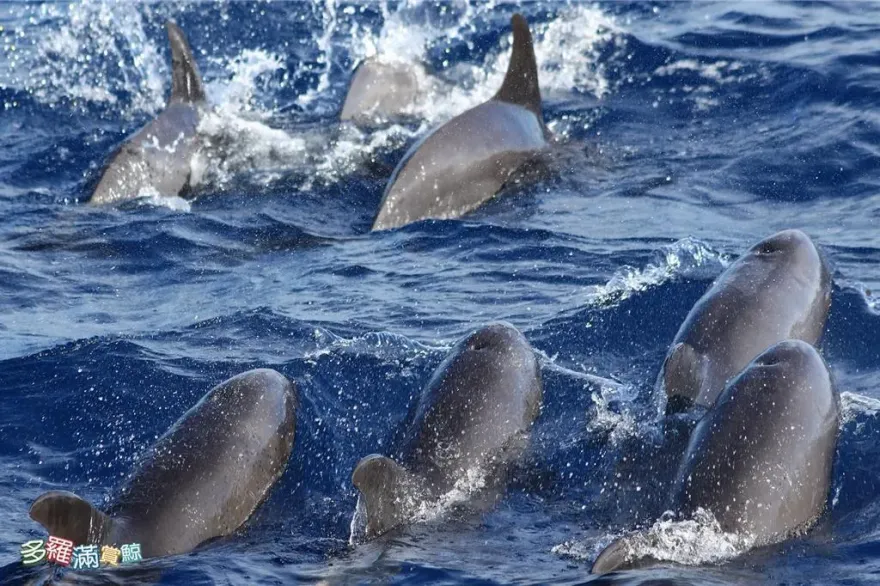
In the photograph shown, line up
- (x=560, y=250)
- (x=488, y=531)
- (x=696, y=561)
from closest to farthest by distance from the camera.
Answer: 1. (x=696, y=561)
2. (x=488, y=531)
3. (x=560, y=250)

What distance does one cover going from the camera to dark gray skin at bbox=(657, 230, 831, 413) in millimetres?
9688

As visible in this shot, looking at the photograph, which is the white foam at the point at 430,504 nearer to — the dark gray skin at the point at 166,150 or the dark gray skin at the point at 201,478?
the dark gray skin at the point at 201,478

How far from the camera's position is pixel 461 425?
366 inches

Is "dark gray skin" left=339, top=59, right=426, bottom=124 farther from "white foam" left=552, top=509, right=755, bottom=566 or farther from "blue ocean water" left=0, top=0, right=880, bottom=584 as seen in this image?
A: "white foam" left=552, top=509, right=755, bottom=566

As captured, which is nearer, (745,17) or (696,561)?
(696,561)

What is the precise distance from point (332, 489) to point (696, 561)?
2705 millimetres

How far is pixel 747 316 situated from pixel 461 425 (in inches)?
94.7

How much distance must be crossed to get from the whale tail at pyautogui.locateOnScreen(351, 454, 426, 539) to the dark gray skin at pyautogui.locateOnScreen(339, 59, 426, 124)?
376 inches

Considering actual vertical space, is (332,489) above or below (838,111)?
below

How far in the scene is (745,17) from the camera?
20484 mm

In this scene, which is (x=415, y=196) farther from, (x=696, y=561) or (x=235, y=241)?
(x=696, y=561)

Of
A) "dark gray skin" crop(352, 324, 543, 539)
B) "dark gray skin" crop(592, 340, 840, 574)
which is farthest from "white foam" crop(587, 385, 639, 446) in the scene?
"dark gray skin" crop(592, 340, 840, 574)

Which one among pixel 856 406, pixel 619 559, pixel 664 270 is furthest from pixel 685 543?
pixel 664 270

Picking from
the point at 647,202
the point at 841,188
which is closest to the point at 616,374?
the point at 647,202
